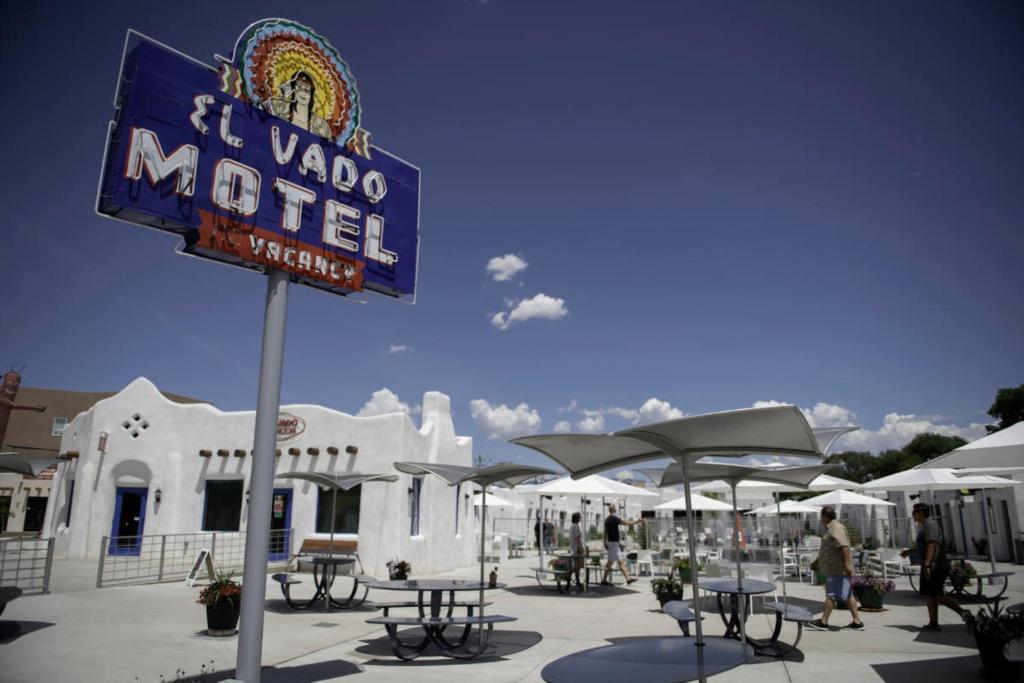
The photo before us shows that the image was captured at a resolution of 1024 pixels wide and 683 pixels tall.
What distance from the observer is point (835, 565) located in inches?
373

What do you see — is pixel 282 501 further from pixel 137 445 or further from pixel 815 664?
pixel 815 664

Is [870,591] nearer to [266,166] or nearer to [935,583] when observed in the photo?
[935,583]

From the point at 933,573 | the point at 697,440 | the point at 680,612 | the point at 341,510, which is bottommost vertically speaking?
the point at 680,612

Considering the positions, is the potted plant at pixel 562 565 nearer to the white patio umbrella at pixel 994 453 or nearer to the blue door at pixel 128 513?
the white patio umbrella at pixel 994 453

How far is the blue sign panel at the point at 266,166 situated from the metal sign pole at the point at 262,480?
1.66ft

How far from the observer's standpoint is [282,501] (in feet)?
60.2

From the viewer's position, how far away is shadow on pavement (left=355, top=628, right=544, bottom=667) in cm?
778

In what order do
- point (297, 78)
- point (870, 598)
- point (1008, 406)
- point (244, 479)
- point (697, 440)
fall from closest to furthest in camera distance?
point (697, 440), point (297, 78), point (870, 598), point (244, 479), point (1008, 406)


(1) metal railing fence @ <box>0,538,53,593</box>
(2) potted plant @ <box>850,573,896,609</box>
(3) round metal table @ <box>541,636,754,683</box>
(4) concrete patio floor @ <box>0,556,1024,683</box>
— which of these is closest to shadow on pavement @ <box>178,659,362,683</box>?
(4) concrete patio floor @ <box>0,556,1024,683</box>

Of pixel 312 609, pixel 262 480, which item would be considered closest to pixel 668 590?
pixel 312 609

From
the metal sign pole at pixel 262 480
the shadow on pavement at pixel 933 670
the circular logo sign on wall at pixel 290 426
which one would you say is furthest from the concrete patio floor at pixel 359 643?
the circular logo sign on wall at pixel 290 426

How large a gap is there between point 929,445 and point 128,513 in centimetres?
5989

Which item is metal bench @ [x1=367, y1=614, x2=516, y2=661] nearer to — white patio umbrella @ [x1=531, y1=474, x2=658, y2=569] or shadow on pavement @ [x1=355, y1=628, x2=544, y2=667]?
shadow on pavement @ [x1=355, y1=628, x2=544, y2=667]

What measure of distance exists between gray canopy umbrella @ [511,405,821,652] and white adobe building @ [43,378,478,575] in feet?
39.0
